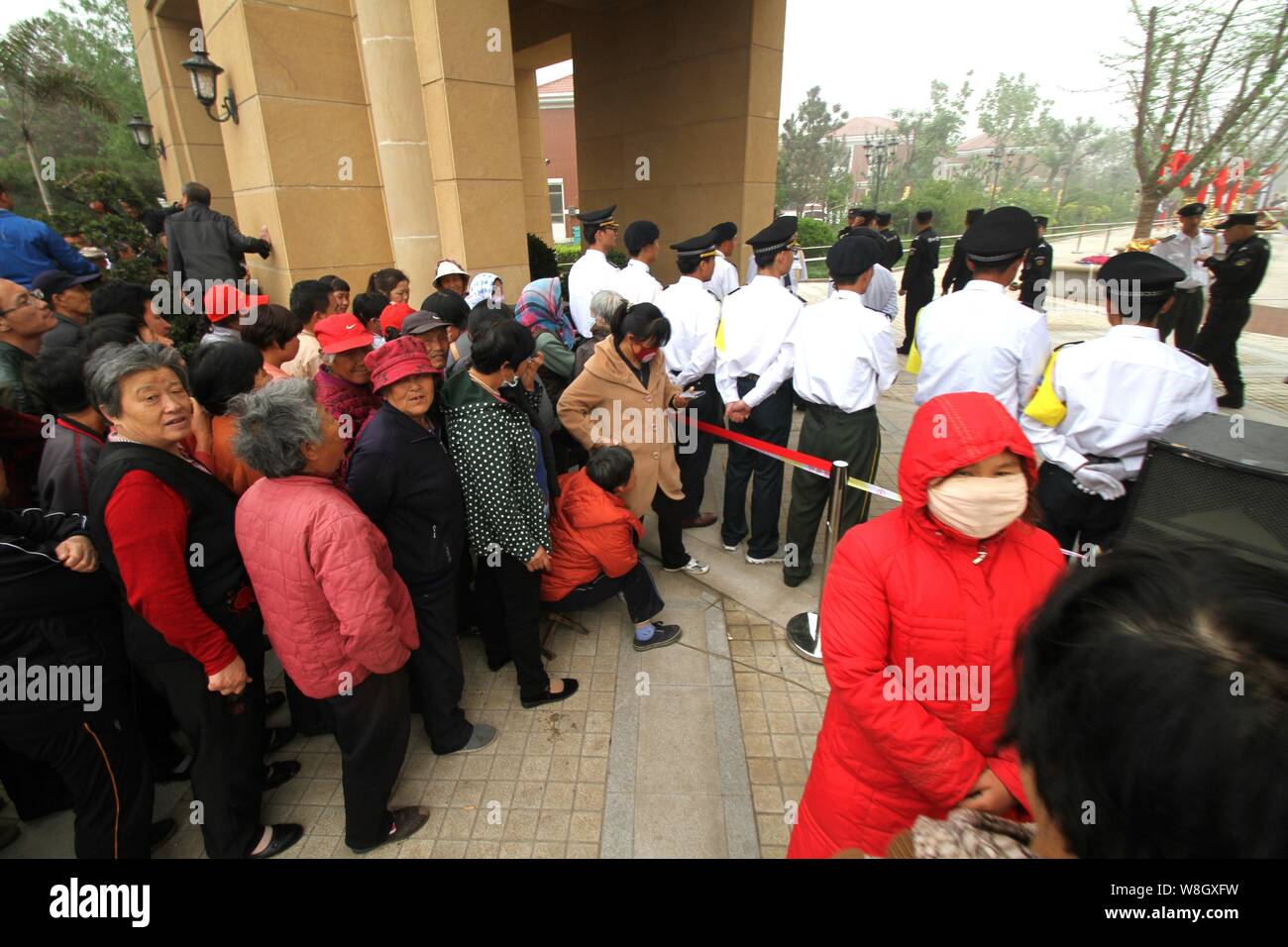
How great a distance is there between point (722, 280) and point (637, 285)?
210 cm

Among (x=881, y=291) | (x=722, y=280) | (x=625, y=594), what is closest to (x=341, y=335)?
(x=625, y=594)

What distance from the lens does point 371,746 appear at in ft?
8.03

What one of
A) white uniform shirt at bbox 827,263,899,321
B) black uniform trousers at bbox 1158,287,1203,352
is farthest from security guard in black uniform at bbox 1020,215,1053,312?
white uniform shirt at bbox 827,263,899,321

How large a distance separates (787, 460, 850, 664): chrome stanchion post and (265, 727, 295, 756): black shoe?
2851 millimetres

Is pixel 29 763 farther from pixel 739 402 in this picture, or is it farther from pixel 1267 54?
pixel 1267 54

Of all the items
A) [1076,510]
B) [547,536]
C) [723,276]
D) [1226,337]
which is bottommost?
[547,536]

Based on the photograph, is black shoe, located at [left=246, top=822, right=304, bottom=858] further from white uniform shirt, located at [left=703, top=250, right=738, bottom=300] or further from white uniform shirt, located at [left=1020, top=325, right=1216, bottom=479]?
white uniform shirt, located at [left=703, top=250, right=738, bottom=300]

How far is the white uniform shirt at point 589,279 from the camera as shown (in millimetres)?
6051

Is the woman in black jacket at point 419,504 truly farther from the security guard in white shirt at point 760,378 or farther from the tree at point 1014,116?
the tree at point 1014,116

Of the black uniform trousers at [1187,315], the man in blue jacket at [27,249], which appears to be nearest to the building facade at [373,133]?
the man in blue jacket at [27,249]

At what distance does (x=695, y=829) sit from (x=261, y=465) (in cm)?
226

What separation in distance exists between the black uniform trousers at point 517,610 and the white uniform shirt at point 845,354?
84.3 inches

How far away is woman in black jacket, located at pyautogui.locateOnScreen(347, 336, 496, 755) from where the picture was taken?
2.57 m

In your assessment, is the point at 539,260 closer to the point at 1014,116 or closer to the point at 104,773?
the point at 104,773
